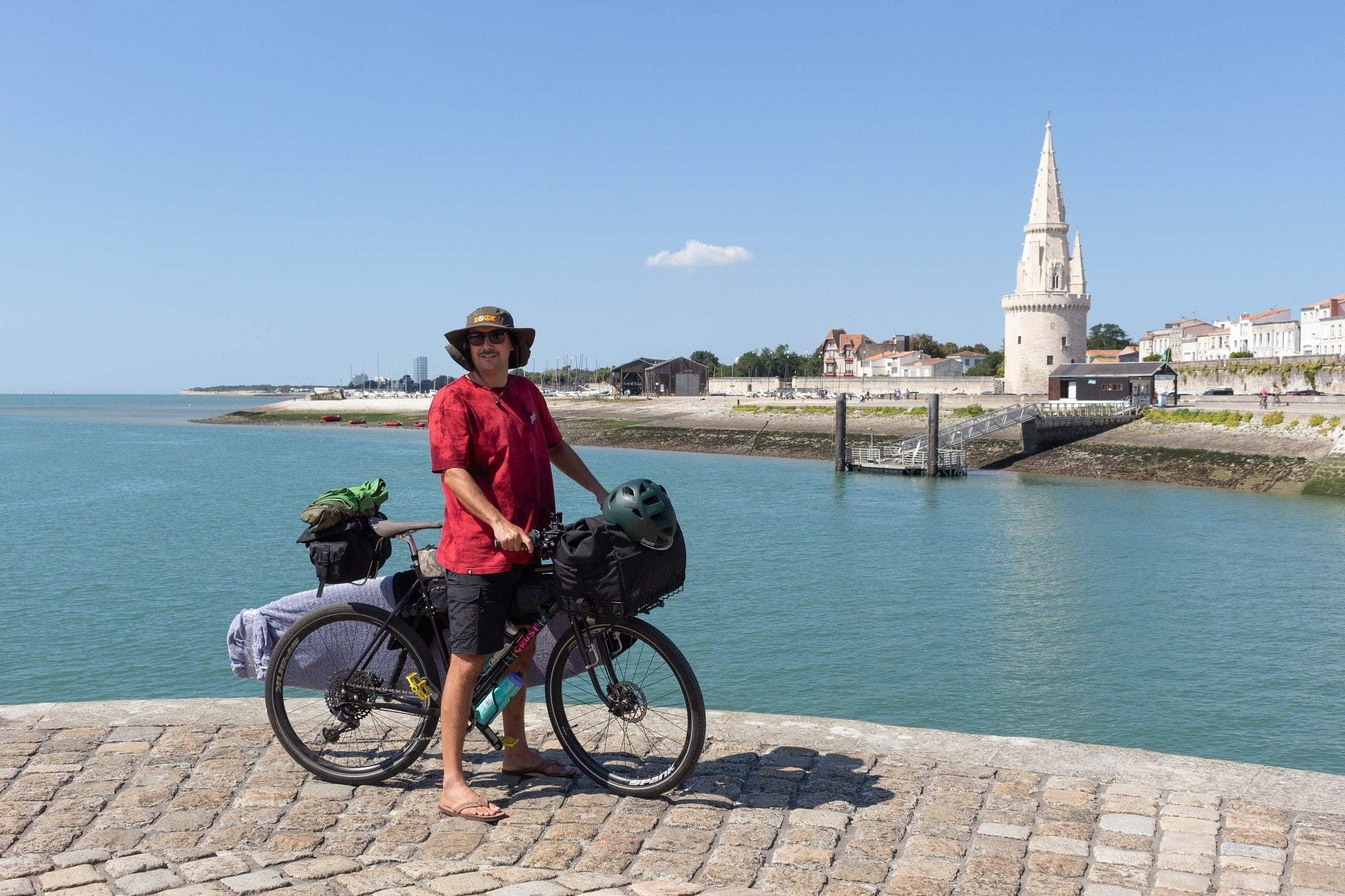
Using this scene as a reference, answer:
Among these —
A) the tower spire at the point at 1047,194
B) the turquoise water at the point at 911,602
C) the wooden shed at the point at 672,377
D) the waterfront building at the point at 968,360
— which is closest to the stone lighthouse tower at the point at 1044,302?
the tower spire at the point at 1047,194

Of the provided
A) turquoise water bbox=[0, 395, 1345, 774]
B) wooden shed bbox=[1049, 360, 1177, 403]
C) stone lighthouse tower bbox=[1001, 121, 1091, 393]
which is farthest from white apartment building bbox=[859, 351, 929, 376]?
turquoise water bbox=[0, 395, 1345, 774]

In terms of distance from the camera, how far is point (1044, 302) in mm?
93312

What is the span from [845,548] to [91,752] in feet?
76.7

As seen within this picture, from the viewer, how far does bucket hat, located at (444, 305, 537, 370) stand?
4995 mm

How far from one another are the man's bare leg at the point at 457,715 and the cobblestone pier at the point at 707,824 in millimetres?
162

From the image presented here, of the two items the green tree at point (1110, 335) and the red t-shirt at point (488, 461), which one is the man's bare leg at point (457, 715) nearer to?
the red t-shirt at point (488, 461)

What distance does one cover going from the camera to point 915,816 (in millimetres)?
4832

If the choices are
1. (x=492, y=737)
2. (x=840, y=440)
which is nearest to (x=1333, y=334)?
(x=840, y=440)

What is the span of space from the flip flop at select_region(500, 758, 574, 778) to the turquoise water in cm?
759

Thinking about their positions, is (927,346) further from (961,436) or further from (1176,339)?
(961,436)

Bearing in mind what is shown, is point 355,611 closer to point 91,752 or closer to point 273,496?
point 91,752

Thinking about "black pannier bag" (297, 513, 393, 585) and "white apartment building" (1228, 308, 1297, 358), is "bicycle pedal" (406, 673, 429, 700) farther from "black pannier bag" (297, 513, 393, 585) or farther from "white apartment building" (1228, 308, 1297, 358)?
"white apartment building" (1228, 308, 1297, 358)

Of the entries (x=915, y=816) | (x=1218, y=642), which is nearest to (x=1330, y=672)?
(x=1218, y=642)

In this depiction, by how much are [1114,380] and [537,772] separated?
6839 centimetres
